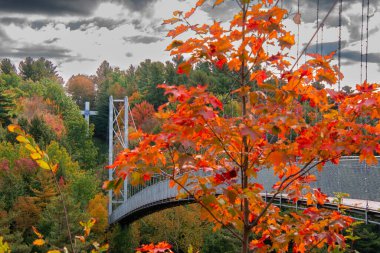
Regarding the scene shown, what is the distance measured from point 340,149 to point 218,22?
2.51ft

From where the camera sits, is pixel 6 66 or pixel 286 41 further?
pixel 6 66

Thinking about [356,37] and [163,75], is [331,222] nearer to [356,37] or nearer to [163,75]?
[356,37]

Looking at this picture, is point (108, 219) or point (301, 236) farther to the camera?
point (108, 219)

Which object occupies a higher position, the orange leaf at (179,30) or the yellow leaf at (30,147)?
the orange leaf at (179,30)

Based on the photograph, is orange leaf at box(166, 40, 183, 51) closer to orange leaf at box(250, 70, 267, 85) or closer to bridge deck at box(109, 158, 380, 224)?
orange leaf at box(250, 70, 267, 85)

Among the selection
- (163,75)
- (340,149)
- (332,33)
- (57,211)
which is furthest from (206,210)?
(163,75)

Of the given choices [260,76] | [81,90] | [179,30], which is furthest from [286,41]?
[81,90]

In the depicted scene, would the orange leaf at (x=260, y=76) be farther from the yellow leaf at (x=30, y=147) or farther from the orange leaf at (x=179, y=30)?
the yellow leaf at (x=30, y=147)

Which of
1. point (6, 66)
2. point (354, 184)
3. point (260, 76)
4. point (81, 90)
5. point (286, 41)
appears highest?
point (6, 66)

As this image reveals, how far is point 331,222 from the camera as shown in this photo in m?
2.32

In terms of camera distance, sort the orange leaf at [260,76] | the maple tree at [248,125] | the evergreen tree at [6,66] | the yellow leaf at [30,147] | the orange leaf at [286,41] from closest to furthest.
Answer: the yellow leaf at [30,147], the maple tree at [248,125], the orange leaf at [286,41], the orange leaf at [260,76], the evergreen tree at [6,66]

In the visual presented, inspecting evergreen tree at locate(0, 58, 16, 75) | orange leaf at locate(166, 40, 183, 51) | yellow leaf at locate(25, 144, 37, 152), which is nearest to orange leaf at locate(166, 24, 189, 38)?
orange leaf at locate(166, 40, 183, 51)

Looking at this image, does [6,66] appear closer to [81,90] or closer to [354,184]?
[81,90]

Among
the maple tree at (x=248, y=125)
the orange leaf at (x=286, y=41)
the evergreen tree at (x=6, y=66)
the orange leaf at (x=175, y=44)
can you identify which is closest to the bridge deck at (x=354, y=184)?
the maple tree at (x=248, y=125)
